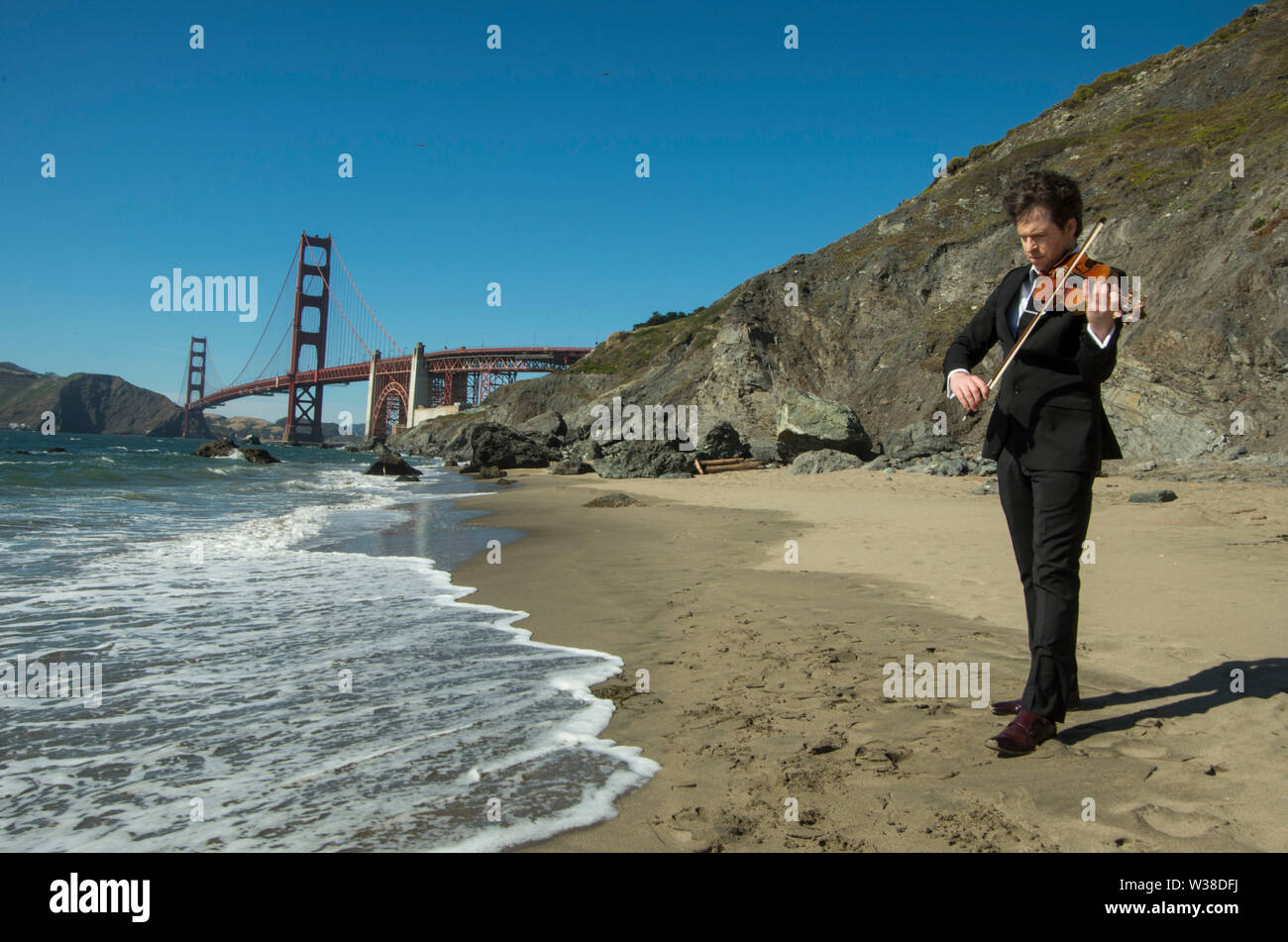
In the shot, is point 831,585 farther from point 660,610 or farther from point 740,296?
point 740,296

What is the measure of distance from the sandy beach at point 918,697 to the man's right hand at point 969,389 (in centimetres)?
121

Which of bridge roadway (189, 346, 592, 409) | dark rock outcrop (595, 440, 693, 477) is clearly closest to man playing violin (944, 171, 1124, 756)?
dark rock outcrop (595, 440, 693, 477)

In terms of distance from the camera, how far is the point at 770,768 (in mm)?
2443

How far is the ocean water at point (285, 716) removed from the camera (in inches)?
85.4

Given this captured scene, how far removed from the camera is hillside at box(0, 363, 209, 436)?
12306cm

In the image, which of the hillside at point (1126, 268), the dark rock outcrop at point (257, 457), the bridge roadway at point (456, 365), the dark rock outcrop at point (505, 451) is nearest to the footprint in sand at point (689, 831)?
the hillside at point (1126, 268)

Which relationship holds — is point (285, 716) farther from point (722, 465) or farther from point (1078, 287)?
point (722, 465)

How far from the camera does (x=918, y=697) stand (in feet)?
10.3

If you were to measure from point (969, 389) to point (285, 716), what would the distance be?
2990 millimetres

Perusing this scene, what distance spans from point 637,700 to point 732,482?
46.0 ft

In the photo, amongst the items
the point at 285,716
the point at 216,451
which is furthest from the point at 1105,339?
the point at 216,451
